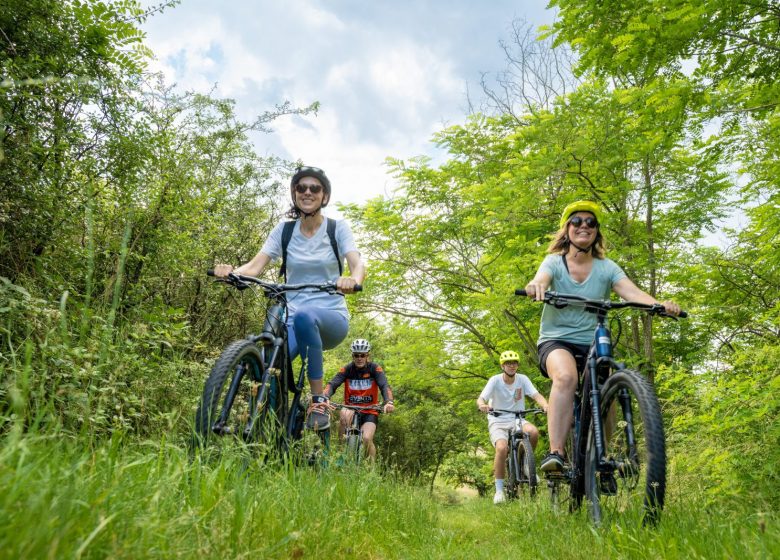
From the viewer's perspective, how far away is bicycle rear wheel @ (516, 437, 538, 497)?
7.97m

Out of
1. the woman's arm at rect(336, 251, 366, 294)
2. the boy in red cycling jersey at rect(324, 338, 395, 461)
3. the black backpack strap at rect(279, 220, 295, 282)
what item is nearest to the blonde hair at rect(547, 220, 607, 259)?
the woman's arm at rect(336, 251, 366, 294)

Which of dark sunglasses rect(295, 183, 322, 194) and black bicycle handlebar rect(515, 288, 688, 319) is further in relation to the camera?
dark sunglasses rect(295, 183, 322, 194)

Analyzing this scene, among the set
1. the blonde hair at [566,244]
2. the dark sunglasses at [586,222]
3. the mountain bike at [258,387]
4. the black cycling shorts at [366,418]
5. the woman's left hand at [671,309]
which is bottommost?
the black cycling shorts at [366,418]

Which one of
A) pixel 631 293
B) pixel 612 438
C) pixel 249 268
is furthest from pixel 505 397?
pixel 249 268

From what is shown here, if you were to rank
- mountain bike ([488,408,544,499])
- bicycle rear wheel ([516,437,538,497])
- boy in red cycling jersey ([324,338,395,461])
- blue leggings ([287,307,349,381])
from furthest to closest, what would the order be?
boy in red cycling jersey ([324,338,395,461]) < mountain bike ([488,408,544,499]) < bicycle rear wheel ([516,437,538,497]) < blue leggings ([287,307,349,381])

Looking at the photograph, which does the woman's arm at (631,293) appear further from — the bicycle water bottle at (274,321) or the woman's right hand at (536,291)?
the bicycle water bottle at (274,321)

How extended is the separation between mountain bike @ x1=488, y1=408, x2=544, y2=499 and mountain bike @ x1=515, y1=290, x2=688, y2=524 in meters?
4.05

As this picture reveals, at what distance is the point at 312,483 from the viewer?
116 inches

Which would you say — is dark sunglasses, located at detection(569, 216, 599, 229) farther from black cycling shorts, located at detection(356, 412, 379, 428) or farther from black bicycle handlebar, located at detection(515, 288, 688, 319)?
black cycling shorts, located at detection(356, 412, 379, 428)

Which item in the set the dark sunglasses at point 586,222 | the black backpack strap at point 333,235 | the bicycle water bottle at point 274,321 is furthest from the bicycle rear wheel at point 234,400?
the dark sunglasses at point 586,222

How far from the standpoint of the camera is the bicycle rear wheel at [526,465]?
797cm

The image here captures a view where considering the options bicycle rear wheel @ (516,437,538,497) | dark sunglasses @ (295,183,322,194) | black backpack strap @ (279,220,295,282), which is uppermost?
dark sunglasses @ (295,183,322,194)

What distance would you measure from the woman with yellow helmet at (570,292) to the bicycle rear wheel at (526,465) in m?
4.19

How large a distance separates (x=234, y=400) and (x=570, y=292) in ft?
8.51
